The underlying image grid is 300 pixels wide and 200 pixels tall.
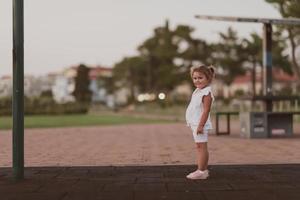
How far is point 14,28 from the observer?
668 centimetres

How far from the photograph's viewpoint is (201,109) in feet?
22.0

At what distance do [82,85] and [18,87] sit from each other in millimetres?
91766

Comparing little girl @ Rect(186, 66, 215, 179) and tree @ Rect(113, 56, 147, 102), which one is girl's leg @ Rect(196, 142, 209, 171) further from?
tree @ Rect(113, 56, 147, 102)

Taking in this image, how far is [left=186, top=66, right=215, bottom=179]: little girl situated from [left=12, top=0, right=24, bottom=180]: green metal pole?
2062 millimetres

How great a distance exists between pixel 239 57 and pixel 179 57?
488 inches

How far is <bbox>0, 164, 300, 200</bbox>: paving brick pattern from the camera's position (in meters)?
5.48

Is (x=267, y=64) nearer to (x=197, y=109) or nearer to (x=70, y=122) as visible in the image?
(x=197, y=109)

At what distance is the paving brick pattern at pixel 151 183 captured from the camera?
5.48 meters

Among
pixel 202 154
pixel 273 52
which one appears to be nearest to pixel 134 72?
pixel 273 52

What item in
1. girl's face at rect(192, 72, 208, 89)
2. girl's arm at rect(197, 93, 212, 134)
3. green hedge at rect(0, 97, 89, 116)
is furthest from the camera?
green hedge at rect(0, 97, 89, 116)

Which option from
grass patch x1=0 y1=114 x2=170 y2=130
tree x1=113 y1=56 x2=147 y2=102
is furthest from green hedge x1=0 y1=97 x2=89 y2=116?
tree x1=113 y1=56 x2=147 y2=102

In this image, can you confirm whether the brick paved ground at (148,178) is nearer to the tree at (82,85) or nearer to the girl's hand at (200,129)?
the girl's hand at (200,129)

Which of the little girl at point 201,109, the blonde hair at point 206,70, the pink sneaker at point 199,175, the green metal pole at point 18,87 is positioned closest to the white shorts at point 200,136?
the little girl at point 201,109

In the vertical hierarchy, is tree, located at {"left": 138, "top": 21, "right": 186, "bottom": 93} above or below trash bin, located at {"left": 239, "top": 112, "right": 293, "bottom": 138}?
above
